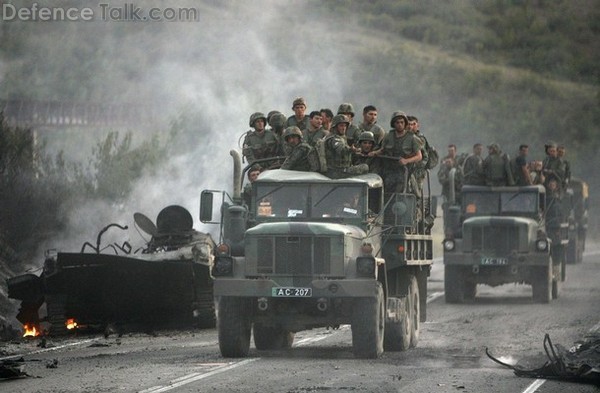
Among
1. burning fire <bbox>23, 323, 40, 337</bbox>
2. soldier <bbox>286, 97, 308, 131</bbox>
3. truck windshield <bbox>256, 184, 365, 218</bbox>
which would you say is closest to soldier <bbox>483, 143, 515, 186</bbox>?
soldier <bbox>286, 97, 308, 131</bbox>

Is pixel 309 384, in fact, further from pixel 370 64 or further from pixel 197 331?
pixel 370 64

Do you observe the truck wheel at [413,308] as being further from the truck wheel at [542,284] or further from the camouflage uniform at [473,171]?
the camouflage uniform at [473,171]

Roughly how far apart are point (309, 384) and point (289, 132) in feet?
16.6

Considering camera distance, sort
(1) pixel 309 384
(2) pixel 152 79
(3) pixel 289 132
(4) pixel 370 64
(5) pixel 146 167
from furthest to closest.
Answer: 1. (4) pixel 370 64
2. (2) pixel 152 79
3. (5) pixel 146 167
4. (3) pixel 289 132
5. (1) pixel 309 384

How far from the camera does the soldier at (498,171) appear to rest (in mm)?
30578

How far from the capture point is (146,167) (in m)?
43.2

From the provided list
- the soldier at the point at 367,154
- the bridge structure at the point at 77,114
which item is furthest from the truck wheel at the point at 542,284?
the bridge structure at the point at 77,114

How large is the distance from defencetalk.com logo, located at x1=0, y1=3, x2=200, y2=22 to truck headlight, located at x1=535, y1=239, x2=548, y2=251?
75.1 feet

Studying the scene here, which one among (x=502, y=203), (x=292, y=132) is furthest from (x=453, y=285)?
(x=292, y=132)

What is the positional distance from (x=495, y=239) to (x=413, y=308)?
30.8ft

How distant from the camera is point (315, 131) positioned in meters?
20.9

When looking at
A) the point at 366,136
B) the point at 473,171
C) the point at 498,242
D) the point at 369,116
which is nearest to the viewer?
the point at 366,136

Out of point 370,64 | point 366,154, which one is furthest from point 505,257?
point 370,64

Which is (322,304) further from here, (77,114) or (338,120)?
(77,114)
